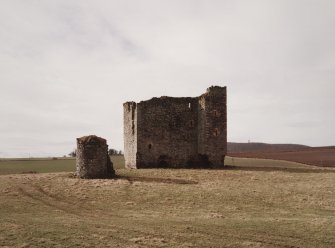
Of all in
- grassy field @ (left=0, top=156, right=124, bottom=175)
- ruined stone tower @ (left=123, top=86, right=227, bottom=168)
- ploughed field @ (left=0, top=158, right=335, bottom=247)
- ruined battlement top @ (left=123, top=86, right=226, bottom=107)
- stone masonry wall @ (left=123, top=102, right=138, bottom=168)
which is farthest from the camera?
grassy field @ (left=0, top=156, right=124, bottom=175)

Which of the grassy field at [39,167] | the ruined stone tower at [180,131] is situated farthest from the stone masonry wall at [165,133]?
the grassy field at [39,167]

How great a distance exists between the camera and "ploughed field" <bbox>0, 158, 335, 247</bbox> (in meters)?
14.5

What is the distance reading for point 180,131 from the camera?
37.8m

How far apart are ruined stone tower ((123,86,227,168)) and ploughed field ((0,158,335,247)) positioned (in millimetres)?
3830

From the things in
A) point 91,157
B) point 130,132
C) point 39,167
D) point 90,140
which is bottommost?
point 39,167

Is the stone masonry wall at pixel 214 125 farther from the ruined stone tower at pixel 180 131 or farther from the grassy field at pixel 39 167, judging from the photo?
the grassy field at pixel 39 167

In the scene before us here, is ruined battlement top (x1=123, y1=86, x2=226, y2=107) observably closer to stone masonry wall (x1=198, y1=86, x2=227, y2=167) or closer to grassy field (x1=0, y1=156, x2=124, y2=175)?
stone masonry wall (x1=198, y1=86, x2=227, y2=167)

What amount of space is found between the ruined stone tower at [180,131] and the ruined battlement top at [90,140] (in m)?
7.05

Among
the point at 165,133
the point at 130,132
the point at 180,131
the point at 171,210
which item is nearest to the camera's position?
the point at 171,210

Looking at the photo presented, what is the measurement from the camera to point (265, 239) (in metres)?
14.8

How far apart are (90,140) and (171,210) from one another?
1105cm

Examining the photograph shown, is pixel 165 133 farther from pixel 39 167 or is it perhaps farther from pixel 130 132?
pixel 39 167

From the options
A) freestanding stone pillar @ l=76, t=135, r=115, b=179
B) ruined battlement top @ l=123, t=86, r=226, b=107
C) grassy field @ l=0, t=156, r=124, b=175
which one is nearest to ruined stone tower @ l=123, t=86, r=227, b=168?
ruined battlement top @ l=123, t=86, r=226, b=107

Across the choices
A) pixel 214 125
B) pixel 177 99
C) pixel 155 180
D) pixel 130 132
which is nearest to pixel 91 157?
pixel 155 180
